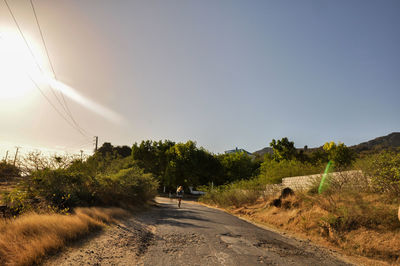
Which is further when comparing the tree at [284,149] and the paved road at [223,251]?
the tree at [284,149]

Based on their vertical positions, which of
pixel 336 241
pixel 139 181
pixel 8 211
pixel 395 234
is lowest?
pixel 336 241

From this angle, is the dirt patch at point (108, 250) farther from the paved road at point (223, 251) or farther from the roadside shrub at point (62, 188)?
the roadside shrub at point (62, 188)

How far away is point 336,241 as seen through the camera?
7586 mm

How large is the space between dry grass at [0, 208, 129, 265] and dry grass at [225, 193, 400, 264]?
8.07 metres

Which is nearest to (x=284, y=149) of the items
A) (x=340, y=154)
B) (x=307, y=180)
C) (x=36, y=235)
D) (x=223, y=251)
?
(x=340, y=154)

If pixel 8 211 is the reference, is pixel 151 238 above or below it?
below

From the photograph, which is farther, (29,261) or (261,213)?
(261,213)

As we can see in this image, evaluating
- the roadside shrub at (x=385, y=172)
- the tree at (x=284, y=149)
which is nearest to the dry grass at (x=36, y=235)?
the roadside shrub at (x=385, y=172)

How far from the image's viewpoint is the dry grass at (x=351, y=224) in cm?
652

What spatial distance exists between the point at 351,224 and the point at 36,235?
9610mm

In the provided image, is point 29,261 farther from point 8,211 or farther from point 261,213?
point 261,213

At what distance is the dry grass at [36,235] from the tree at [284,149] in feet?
98.0

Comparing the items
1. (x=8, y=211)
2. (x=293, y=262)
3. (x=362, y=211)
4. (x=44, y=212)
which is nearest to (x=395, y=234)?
(x=362, y=211)

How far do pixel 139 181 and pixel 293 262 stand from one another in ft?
46.8
